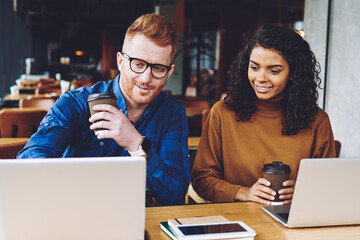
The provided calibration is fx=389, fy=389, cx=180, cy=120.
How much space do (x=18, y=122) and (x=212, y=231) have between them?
2.91 m

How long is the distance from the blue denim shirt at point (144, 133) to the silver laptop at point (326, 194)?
0.51 m

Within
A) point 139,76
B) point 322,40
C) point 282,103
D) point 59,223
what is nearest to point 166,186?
point 139,76

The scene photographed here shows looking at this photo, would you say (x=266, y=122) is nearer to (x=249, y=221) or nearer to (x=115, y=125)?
(x=249, y=221)

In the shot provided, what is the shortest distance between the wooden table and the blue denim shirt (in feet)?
0.50

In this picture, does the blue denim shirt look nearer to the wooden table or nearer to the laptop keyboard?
the wooden table

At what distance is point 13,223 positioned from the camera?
1.03m

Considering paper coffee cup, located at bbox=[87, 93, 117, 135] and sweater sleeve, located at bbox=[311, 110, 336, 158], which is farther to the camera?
sweater sleeve, located at bbox=[311, 110, 336, 158]

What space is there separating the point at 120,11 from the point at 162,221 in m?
16.2

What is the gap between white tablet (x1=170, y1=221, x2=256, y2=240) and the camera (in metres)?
1.16

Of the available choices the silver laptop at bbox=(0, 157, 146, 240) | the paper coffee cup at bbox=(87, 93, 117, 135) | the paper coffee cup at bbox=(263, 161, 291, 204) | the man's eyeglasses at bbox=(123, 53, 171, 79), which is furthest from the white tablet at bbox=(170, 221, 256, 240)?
the man's eyeglasses at bbox=(123, 53, 171, 79)

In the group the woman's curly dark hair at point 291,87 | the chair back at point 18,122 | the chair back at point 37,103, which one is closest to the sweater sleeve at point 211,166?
the woman's curly dark hair at point 291,87

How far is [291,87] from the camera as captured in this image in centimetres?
201

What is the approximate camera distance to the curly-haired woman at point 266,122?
1939 millimetres

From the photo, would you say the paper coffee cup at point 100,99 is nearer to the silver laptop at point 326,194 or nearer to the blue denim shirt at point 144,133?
the blue denim shirt at point 144,133
